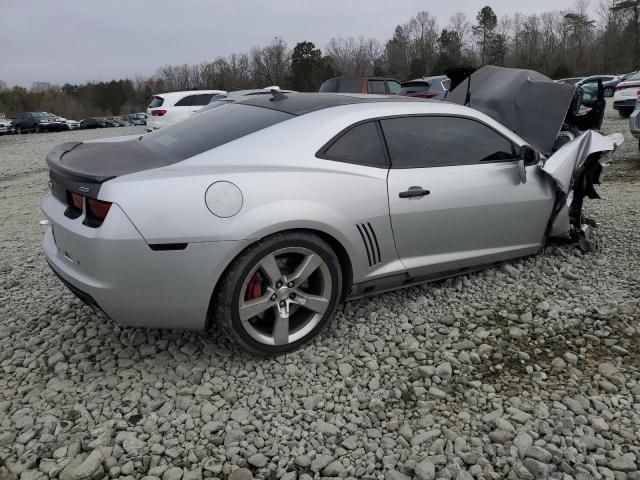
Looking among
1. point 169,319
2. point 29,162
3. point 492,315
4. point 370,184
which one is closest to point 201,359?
point 169,319

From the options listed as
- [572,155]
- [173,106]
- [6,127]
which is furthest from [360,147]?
[6,127]

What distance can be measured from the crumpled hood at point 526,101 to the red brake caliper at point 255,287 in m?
2.66

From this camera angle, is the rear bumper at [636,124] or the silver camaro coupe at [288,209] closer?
the silver camaro coupe at [288,209]

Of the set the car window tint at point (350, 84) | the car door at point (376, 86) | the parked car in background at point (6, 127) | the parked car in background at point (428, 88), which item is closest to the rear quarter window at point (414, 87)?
the parked car in background at point (428, 88)

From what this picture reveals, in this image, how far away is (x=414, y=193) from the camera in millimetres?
3215

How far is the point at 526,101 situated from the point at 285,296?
291 cm

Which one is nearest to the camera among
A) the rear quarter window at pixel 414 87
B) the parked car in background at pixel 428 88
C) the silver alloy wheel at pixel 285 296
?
the silver alloy wheel at pixel 285 296

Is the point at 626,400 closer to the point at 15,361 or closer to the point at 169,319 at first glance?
the point at 169,319

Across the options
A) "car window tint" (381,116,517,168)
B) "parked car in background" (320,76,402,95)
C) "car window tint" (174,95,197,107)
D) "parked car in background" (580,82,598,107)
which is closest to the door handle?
"car window tint" (381,116,517,168)

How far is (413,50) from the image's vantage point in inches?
2995

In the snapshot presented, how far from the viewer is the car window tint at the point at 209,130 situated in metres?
2.97

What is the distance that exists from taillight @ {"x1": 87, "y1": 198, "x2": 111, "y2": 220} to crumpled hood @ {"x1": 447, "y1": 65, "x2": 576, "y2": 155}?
3305 millimetres

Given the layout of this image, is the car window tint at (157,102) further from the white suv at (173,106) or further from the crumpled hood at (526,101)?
the crumpled hood at (526,101)

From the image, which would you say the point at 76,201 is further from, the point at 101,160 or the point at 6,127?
the point at 6,127
